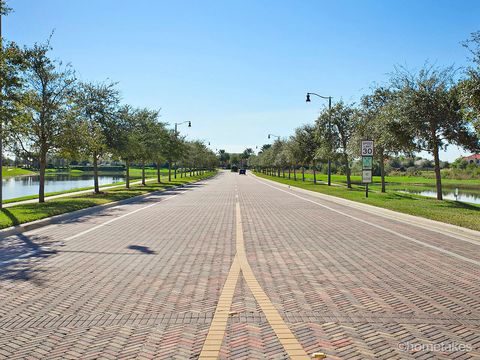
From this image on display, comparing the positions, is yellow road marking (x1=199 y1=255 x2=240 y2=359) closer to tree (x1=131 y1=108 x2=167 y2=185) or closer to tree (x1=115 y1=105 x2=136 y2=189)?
tree (x1=115 y1=105 x2=136 y2=189)

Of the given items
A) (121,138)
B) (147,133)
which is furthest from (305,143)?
(121,138)

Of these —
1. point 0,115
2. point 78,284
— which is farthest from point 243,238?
point 0,115

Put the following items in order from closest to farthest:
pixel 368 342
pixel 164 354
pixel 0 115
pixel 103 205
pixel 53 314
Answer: pixel 164 354
pixel 368 342
pixel 53 314
pixel 0 115
pixel 103 205

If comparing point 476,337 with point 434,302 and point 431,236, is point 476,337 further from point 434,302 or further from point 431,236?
point 431,236

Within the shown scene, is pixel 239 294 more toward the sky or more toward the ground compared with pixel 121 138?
more toward the ground

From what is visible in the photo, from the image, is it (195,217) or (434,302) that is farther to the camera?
(195,217)

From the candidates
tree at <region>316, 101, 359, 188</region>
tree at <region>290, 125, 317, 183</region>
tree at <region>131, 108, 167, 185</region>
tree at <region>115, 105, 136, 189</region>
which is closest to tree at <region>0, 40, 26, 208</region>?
tree at <region>115, 105, 136, 189</region>

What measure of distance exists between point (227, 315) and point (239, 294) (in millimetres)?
832

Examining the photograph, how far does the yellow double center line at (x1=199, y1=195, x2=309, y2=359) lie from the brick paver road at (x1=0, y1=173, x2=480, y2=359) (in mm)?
58

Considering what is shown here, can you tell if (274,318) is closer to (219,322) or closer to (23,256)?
(219,322)

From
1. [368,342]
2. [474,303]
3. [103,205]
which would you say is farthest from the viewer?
[103,205]

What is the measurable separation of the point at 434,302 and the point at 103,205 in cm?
1692

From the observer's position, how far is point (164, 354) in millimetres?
3891

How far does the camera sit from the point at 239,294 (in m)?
5.73
